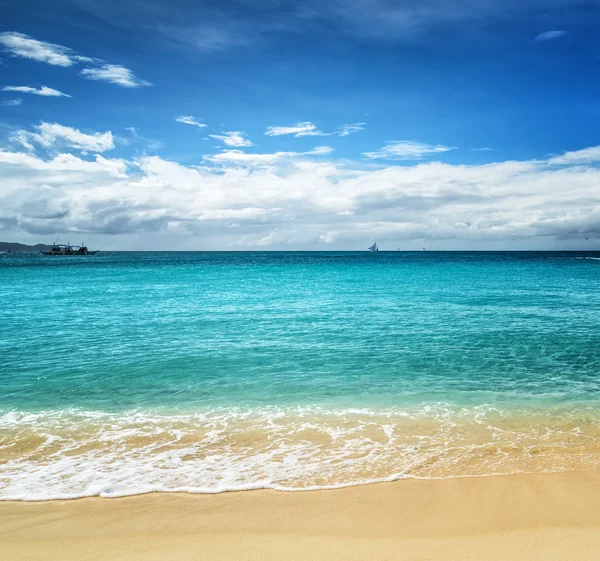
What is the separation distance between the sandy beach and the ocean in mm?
414

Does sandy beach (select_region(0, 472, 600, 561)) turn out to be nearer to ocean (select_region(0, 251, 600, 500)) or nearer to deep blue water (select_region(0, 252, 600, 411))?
ocean (select_region(0, 251, 600, 500))

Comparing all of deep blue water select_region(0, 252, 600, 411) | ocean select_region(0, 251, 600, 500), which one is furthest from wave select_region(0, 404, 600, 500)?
deep blue water select_region(0, 252, 600, 411)

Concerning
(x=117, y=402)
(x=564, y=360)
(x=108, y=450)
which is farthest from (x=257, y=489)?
(x=564, y=360)

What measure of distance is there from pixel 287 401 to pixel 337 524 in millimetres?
5783

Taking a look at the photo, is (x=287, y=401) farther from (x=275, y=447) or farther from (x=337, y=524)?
(x=337, y=524)

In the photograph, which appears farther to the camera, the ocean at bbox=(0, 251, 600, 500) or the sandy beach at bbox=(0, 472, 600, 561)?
the ocean at bbox=(0, 251, 600, 500)

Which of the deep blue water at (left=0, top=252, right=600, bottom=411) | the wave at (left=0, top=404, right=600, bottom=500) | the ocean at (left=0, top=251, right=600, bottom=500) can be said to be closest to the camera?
the wave at (left=0, top=404, right=600, bottom=500)

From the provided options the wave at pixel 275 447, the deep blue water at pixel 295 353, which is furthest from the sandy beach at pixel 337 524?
the deep blue water at pixel 295 353

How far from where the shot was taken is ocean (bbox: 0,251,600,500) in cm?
839

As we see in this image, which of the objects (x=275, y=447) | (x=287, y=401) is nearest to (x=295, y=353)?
(x=287, y=401)

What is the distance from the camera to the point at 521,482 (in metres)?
7.75

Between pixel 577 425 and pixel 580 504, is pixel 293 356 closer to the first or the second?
pixel 577 425

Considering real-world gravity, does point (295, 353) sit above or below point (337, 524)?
above

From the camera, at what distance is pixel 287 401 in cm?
1230
